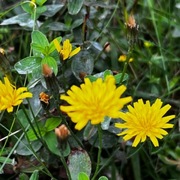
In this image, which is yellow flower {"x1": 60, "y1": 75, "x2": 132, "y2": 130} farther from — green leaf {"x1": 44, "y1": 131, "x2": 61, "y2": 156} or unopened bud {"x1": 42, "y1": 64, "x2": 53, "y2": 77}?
green leaf {"x1": 44, "y1": 131, "x2": 61, "y2": 156}

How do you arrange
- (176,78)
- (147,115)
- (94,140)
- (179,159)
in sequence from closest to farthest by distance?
(147,115) < (94,140) < (179,159) < (176,78)

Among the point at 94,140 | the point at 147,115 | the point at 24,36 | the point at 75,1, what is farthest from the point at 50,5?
the point at 147,115

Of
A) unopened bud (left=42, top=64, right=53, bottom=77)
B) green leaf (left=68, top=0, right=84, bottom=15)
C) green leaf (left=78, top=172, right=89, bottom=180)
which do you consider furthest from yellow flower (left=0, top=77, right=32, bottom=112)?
green leaf (left=68, top=0, right=84, bottom=15)

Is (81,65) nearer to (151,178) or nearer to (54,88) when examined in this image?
(54,88)

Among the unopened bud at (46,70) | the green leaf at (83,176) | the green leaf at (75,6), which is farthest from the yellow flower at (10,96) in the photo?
the green leaf at (75,6)

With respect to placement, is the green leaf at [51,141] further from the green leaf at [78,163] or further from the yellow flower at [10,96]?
the yellow flower at [10,96]

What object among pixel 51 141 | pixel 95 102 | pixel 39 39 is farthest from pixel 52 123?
pixel 95 102
